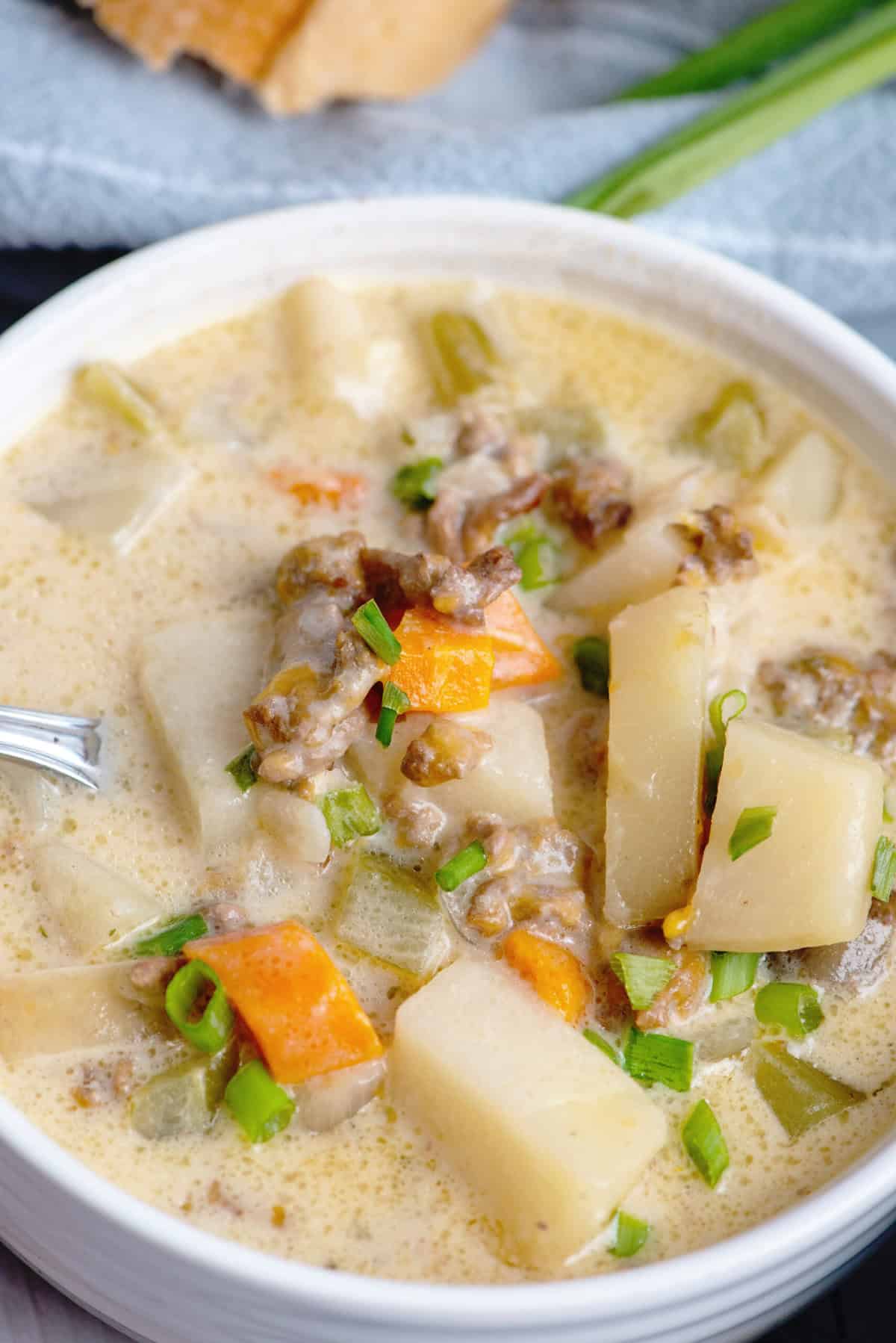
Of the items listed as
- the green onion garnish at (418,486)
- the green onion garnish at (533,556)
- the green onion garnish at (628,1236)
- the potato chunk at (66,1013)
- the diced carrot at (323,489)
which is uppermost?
the green onion garnish at (418,486)

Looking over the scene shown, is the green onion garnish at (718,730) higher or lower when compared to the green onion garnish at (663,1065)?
higher

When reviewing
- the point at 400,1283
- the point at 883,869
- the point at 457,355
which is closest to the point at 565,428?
the point at 457,355

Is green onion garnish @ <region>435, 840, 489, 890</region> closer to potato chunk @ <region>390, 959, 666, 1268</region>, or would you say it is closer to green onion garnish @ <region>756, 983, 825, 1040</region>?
potato chunk @ <region>390, 959, 666, 1268</region>

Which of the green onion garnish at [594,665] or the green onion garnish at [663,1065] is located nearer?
the green onion garnish at [663,1065]

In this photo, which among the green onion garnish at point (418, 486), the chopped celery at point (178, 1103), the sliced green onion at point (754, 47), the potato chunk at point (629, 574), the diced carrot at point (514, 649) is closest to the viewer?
the chopped celery at point (178, 1103)

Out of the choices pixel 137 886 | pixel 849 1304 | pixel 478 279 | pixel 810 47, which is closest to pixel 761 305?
pixel 478 279

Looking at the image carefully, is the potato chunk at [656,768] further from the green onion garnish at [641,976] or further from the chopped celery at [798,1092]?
the chopped celery at [798,1092]

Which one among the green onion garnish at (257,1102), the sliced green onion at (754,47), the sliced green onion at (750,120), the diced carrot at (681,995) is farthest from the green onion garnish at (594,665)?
the sliced green onion at (754,47)

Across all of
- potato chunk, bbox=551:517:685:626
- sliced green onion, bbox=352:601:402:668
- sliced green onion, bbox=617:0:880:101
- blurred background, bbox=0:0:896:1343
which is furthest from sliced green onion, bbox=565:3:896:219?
sliced green onion, bbox=352:601:402:668
